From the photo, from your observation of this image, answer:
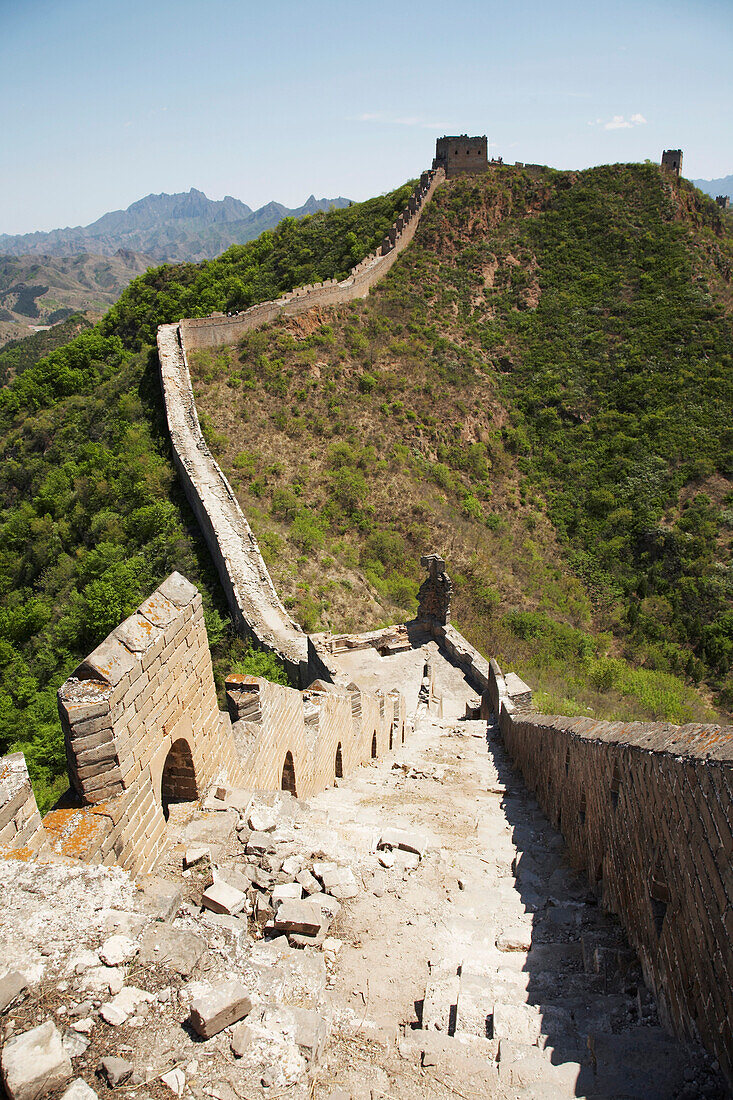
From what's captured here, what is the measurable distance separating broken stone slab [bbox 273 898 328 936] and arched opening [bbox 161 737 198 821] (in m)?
1.63

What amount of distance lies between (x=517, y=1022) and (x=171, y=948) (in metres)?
2.01

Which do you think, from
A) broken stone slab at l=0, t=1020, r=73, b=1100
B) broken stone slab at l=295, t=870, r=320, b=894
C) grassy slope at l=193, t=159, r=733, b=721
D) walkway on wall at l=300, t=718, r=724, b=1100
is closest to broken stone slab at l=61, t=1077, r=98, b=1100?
broken stone slab at l=0, t=1020, r=73, b=1100

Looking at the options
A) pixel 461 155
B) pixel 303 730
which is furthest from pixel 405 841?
pixel 461 155

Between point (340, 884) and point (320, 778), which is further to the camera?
point (320, 778)

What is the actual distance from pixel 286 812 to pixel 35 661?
1719cm

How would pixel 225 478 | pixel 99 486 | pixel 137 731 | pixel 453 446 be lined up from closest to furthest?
pixel 137 731 < pixel 225 478 < pixel 99 486 < pixel 453 446

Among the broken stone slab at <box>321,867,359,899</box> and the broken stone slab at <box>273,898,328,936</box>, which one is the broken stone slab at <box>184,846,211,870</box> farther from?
the broken stone slab at <box>321,867,359,899</box>

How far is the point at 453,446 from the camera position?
3297 centimetres

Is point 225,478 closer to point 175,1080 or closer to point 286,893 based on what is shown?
point 286,893

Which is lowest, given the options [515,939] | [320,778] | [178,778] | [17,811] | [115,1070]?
[320,778]

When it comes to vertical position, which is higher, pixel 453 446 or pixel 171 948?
pixel 171 948

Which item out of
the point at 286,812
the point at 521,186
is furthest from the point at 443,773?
the point at 521,186

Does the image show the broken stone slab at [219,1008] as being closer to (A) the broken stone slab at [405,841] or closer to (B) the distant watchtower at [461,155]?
(A) the broken stone slab at [405,841]

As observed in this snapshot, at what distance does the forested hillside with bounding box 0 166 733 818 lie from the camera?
73.0ft
